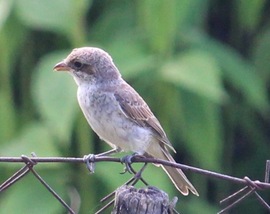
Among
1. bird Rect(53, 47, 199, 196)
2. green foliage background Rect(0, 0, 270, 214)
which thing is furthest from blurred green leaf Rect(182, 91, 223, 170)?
bird Rect(53, 47, 199, 196)

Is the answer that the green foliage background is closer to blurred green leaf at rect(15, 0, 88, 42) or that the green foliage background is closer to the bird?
blurred green leaf at rect(15, 0, 88, 42)

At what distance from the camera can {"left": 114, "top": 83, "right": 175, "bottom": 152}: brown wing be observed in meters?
4.91

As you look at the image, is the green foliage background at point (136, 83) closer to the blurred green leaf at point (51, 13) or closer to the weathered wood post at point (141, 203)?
the blurred green leaf at point (51, 13)

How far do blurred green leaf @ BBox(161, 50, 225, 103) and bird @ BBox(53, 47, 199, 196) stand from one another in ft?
3.09

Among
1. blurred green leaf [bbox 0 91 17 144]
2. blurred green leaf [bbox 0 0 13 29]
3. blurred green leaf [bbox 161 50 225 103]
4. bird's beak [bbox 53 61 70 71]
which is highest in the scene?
blurred green leaf [bbox 0 0 13 29]

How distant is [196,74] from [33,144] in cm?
103

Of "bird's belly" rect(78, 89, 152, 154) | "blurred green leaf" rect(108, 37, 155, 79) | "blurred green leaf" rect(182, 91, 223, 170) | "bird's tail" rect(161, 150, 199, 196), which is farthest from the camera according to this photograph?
"blurred green leaf" rect(182, 91, 223, 170)

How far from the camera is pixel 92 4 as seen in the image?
22.2ft

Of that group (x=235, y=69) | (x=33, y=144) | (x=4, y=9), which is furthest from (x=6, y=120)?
(x=235, y=69)

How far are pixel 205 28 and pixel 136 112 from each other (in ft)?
7.49

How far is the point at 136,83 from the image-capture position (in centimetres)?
632

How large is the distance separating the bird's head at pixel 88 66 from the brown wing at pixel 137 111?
0.14 metres

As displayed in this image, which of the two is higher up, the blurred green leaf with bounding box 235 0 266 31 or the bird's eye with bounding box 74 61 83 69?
the bird's eye with bounding box 74 61 83 69

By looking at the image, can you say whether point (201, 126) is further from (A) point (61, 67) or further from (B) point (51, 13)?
(A) point (61, 67)
